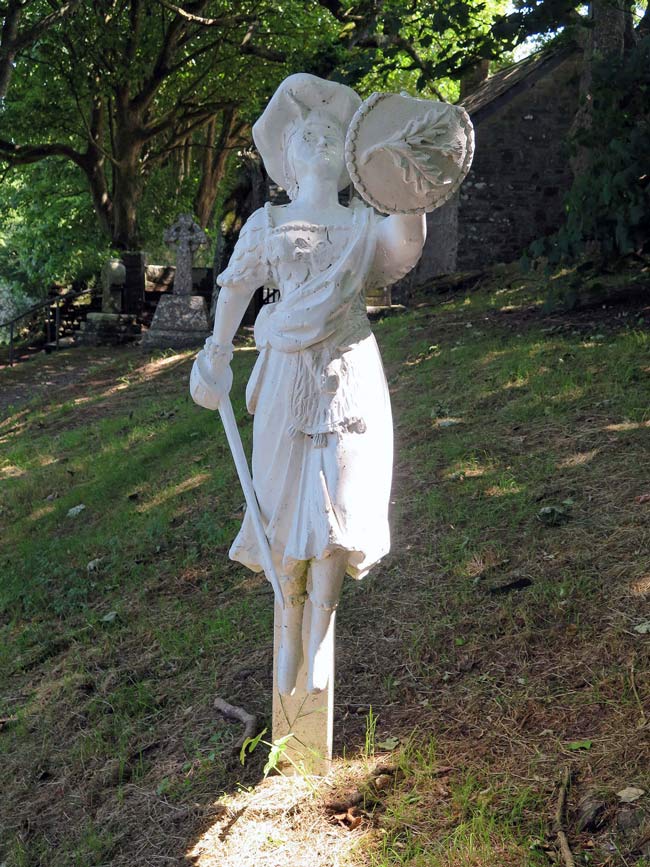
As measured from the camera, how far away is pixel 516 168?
49.5 feet

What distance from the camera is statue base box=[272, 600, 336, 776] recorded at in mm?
3783

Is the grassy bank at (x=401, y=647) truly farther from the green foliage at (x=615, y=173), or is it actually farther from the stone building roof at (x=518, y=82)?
the stone building roof at (x=518, y=82)

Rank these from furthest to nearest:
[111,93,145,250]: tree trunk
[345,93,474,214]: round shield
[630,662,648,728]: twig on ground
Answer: [111,93,145,250]: tree trunk < [630,662,648,728]: twig on ground < [345,93,474,214]: round shield

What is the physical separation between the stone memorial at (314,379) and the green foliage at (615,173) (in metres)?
4.91

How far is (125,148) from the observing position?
773 inches

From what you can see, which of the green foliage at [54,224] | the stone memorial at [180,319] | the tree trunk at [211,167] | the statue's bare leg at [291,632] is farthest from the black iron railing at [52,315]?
the statue's bare leg at [291,632]

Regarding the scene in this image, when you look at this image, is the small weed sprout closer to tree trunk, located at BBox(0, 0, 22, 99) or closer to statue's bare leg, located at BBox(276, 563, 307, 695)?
statue's bare leg, located at BBox(276, 563, 307, 695)

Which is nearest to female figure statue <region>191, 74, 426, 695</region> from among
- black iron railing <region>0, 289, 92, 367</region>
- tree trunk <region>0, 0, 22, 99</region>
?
tree trunk <region>0, 0, 22, 99</region>

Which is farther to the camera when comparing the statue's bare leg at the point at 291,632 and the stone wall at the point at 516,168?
the stone wall at the point at 516,168

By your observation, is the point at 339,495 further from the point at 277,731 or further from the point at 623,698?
the point at 623,698

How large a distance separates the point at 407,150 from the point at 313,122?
2.05 ft

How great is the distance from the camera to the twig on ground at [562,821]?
3240mm

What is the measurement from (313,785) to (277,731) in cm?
24

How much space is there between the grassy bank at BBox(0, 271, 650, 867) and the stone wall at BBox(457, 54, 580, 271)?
20.5 feet
